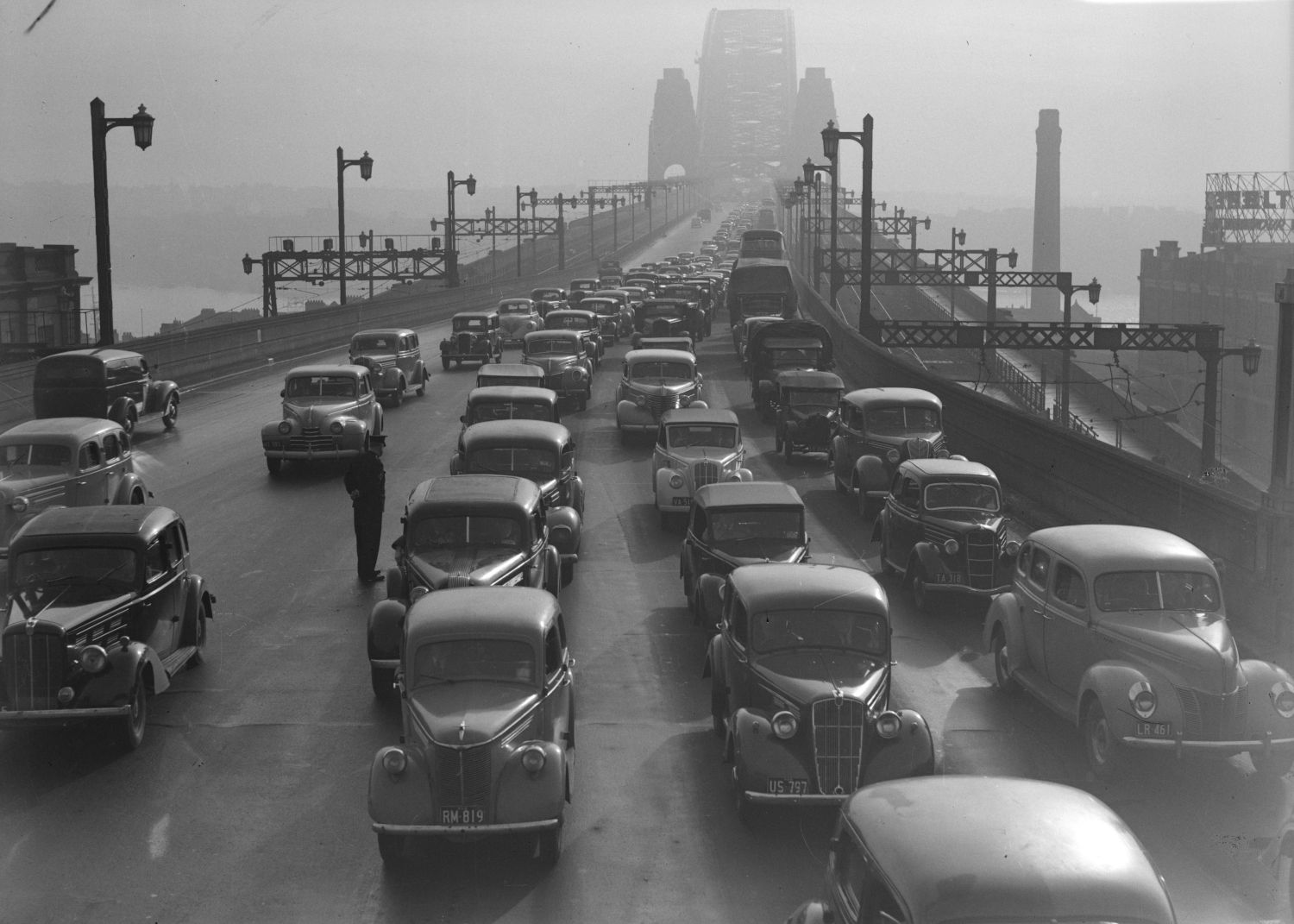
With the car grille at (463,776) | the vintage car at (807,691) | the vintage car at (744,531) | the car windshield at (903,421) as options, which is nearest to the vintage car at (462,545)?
the vintage car at (744,531)

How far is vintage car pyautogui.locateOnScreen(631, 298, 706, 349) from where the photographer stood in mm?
52688

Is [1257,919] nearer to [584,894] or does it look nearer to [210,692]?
[584,894]

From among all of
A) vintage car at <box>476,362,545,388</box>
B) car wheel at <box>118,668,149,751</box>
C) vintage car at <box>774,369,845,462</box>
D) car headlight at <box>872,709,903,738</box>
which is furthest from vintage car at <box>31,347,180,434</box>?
car headlight at <box>872,709,903,738</box>

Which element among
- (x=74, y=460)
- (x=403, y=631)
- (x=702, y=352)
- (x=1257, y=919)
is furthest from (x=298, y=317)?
(x=1257, y=919)

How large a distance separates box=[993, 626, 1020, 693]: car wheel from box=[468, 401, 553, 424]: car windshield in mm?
11586

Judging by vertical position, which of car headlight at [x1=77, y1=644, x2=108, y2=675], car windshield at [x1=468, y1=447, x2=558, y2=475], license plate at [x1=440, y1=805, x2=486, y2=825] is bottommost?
license plate at [x1=440, y1=805, x2=486, y2=825]

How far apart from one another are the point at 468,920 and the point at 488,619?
2.57 m

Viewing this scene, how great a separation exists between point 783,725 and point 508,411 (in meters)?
14.6

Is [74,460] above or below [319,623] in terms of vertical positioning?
above

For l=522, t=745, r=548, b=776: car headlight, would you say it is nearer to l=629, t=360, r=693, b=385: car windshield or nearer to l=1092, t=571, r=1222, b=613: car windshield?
l=1092, t=571, r=1222, b=613: car windshield

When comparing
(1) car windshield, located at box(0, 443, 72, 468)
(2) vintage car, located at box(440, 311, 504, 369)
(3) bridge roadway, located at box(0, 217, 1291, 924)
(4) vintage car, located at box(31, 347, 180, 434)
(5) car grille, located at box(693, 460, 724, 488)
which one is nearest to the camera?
(3) bridge roadway, located at box(0, 217, 1291, 924)

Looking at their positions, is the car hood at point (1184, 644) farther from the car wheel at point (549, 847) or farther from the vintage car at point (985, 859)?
the car wheel at point (549, 847)

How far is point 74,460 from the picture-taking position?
21281 millimetres

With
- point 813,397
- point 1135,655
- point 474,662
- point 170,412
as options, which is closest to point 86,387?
point 170,412
